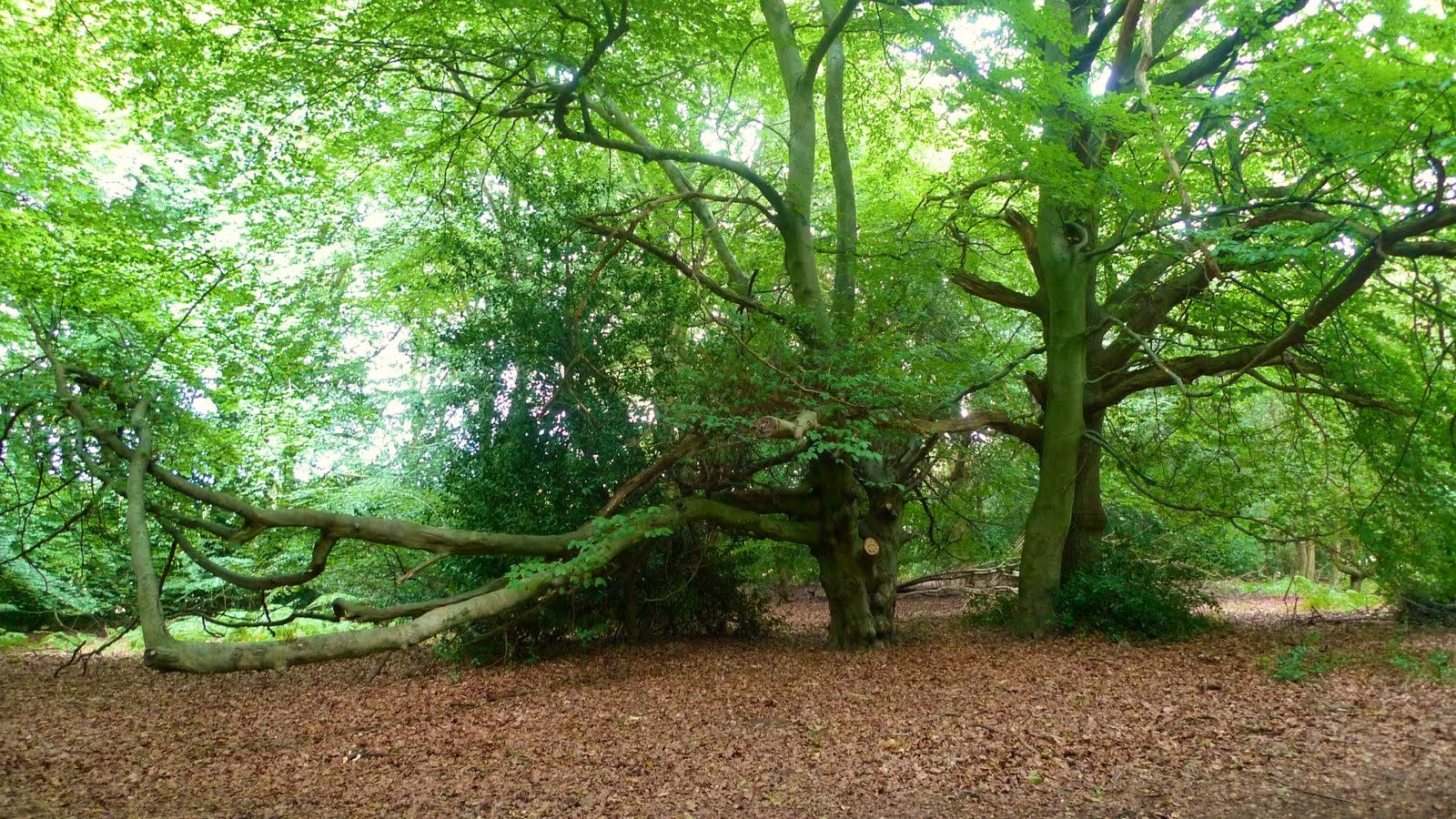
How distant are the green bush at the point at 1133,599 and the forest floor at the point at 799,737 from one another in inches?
18.1

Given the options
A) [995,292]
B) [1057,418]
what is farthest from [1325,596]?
[995,292]

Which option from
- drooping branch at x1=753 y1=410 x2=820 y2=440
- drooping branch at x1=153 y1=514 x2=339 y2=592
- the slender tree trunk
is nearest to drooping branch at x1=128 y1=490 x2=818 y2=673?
drooping branch at x1=153 y1=514 x2=339 y2=592

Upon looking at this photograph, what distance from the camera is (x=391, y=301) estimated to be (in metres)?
13.5

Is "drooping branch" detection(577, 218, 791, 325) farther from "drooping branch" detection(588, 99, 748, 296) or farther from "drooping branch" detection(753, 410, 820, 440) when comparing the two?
"drooping branch" detection(753, 410, 820, 440)

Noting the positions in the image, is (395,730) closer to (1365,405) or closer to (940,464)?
(940,464)

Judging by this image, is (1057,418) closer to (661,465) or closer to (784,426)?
(784,426)

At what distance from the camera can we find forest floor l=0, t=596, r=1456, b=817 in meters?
4.19

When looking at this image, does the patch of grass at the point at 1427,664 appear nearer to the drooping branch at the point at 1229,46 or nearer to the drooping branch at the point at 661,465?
the drooping branch at the point at 1229,46

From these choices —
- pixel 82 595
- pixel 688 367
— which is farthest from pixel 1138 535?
pixel 82 595

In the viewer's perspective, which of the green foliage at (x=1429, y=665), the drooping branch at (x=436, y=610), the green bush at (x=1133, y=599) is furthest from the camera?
the green bush at (x=1133, y=599)

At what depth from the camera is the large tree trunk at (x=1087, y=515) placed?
9.03 metres

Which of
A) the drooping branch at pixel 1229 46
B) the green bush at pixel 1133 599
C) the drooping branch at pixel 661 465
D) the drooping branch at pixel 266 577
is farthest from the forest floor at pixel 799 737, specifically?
the drooping branch at pixel 1229 46

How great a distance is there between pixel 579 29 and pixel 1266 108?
244 inches

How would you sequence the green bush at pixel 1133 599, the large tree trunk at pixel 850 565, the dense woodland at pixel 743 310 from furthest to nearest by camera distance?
1. the large tree trunk at pixel 850 565
2. the green bush at pixel 1133 599
3. the dense woodland at pixel 743 310
